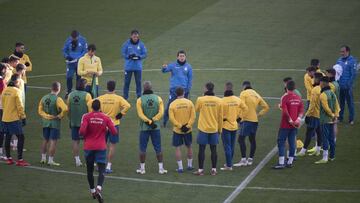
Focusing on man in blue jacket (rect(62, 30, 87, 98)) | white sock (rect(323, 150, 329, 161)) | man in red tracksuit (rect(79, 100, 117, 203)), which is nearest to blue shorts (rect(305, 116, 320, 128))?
white sock (rect(323, 150, 329, 161))

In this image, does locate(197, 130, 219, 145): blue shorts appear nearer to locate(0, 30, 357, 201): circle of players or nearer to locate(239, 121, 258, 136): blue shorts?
locate(0, 30, 357, 201): circle of players

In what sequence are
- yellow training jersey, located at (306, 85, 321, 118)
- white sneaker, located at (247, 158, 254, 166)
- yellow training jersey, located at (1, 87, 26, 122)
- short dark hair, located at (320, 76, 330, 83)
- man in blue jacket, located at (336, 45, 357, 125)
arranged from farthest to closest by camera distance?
man in blue jacket, located at (336, 45, 357, 125) → yellow training jersey, located at (306, 85, 321, 118) → short dark hair, located at (320, 76, 330, 83) → white sneaker, located at (247, 158, 254, 166) → yellow training jersey, located at (1, 87, 26, 122)

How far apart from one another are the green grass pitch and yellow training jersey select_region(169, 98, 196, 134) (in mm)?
1358

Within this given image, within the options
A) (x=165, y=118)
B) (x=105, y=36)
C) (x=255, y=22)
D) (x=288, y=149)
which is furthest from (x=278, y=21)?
(x=288, y=149)

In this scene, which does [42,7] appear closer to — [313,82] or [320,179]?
[313,82]

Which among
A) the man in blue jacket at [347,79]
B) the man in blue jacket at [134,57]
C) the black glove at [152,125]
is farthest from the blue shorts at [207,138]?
the man in blue jacket at [134,57]

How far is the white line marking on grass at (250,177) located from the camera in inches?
878

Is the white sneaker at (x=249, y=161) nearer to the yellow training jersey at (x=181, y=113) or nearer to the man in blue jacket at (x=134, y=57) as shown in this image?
the yellow training jersey at (x=181, y=113)

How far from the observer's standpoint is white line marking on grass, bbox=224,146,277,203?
22303mm

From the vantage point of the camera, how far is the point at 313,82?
88.6 ft

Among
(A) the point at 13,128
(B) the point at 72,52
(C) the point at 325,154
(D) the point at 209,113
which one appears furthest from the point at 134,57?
(C) the point at 325,154

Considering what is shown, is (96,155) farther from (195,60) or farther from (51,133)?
(195,60)

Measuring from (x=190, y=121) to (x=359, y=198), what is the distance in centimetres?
478

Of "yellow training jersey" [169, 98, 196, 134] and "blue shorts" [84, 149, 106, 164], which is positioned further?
"yellow training jersey" [169, 98, 196, 134]
